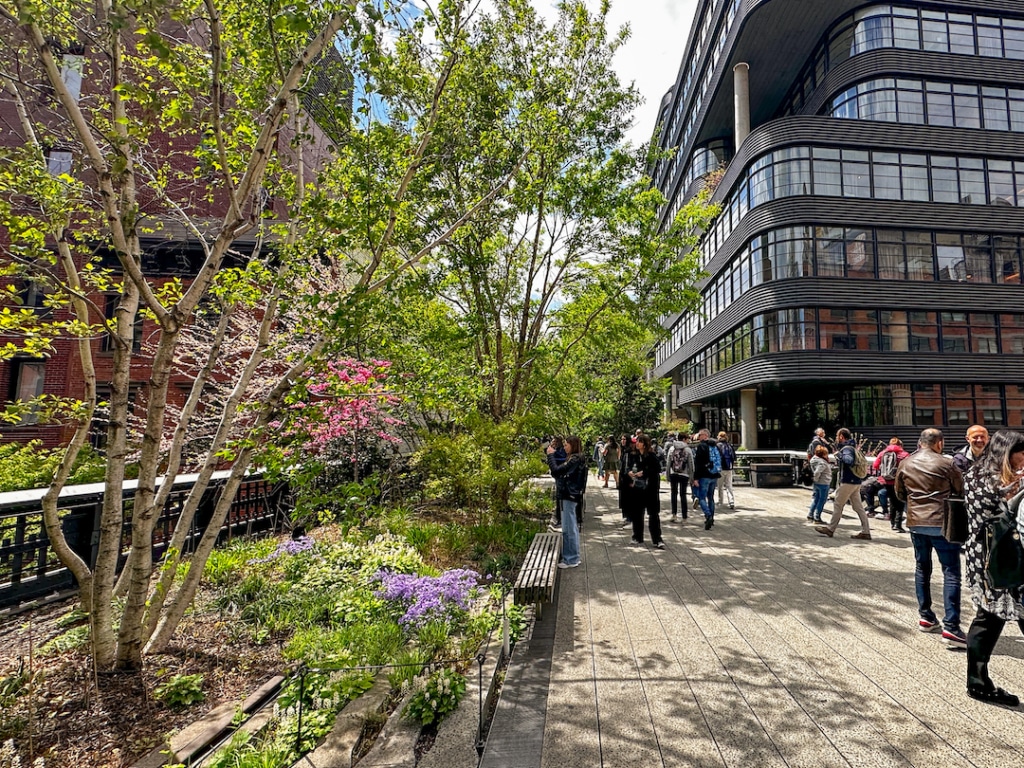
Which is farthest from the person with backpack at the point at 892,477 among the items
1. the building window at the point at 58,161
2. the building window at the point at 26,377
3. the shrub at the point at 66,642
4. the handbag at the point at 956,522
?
the building window at the point at 26,377

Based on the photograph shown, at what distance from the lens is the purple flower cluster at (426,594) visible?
15.1ft

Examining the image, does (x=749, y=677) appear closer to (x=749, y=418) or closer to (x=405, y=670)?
(x=405, y=670)

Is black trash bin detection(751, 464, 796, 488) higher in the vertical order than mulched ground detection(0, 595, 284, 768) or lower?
higher

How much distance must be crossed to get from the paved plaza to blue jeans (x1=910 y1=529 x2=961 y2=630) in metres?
0.25

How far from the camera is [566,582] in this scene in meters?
6.77

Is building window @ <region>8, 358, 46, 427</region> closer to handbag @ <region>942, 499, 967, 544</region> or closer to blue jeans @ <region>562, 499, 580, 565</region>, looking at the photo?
blue jeans @ <region>562, 499, 580, 565</region>

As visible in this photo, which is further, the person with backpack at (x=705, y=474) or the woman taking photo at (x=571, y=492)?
the person with backpack at (x=705, y=474)

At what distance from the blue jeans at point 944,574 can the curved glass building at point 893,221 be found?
1810 centimetres

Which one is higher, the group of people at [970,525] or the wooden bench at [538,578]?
the group of people at [970,525]

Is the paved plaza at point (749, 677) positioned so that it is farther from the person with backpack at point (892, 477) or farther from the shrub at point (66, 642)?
the shrub at point (66, 642)

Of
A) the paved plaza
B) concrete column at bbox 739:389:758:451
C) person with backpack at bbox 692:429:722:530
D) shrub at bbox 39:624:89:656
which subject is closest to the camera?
the paved plaza

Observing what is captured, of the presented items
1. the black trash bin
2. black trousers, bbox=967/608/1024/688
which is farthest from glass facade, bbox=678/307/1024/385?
black trousers, bbox=967/608/1024/688

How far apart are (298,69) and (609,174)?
8557 millimetres

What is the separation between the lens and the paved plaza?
3109 millimetres
